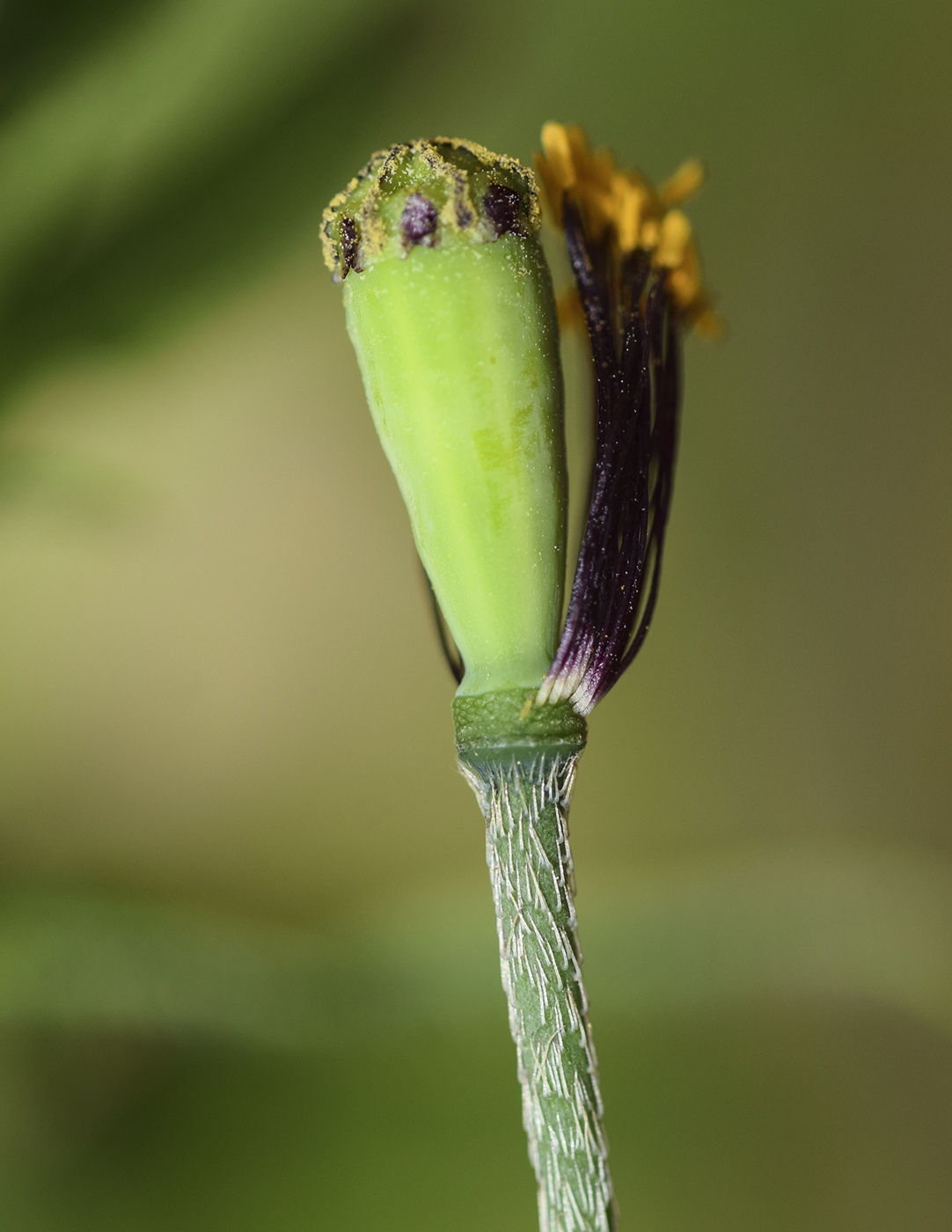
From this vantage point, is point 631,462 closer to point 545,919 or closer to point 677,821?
point 545,919

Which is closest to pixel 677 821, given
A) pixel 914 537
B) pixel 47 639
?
pixel 914 537

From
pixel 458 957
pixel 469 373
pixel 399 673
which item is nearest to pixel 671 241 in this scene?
pixel 469 373

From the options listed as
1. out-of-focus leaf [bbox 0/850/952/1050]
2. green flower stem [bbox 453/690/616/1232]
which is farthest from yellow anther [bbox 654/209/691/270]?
out-of-focus leaf [bbox 0/850/952/1050]

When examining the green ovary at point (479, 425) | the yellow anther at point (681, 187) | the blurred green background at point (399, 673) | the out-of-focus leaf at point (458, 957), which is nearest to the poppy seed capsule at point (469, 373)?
the green ovary at point (479, 425)

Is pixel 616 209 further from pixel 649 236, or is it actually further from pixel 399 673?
pixel 399 673

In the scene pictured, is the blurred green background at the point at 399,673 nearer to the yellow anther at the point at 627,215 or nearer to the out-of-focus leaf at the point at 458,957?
the out-of-focus leaf at the point at 458,957

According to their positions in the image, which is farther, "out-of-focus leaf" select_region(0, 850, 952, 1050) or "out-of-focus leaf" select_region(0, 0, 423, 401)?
"out-of-focus leaf" select_region(0, 850, 952, 1050)

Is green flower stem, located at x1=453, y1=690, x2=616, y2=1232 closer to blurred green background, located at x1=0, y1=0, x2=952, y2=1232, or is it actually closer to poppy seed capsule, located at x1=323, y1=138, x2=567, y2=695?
poppy seed capsule, located at x1=323, y1=138, x2=567, y2=695
